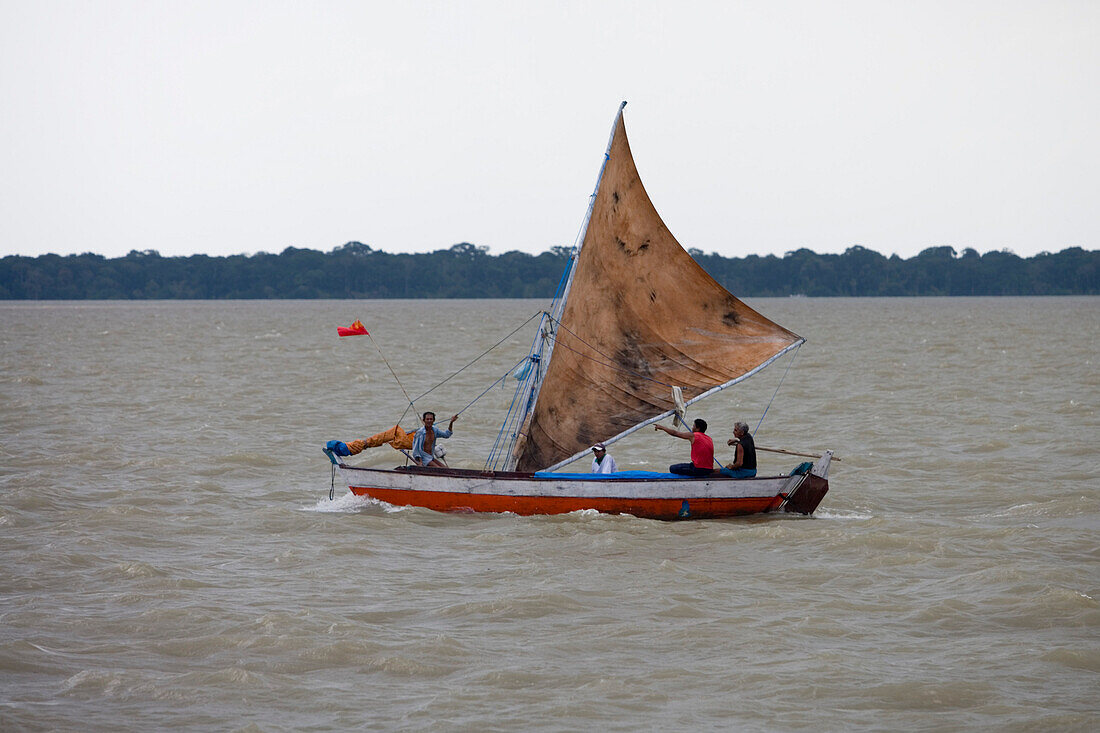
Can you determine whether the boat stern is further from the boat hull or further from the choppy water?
the choppy water

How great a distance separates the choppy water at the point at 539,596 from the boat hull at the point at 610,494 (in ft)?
1.02

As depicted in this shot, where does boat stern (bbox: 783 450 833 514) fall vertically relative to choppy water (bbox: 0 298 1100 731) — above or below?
above

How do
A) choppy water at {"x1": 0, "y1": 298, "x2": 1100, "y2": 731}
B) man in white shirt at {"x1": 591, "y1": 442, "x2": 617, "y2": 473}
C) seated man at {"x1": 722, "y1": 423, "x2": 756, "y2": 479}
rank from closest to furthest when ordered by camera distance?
choppy water at {"x1": 0, "y1": 298, "x2": 1100, "y2": 731}, seated man at {"x1": 722, "y1": 423, "x2": 756, "y2": 479}, man in white shirt at {"x1": 591, "y1": 442, "x2": 617, "y2": 473}

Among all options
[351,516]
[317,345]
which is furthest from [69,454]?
[317,345]

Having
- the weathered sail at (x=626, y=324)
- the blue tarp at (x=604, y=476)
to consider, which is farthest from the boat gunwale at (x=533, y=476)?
the weathered sail at (x=626, y=324)

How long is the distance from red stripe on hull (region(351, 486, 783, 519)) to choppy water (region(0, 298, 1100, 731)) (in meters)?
0.25

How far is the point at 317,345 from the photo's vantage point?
77.1m

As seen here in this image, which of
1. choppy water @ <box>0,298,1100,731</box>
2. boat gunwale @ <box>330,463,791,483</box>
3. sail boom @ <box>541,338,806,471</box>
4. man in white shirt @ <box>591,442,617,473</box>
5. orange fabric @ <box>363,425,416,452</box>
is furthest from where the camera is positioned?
orange fabric @ <box>363,425,416,452</box>

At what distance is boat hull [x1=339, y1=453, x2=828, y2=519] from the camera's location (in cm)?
1998

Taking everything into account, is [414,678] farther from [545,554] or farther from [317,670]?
[545,554]

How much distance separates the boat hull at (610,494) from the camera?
65.6 ft

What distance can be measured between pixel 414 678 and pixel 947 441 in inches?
826

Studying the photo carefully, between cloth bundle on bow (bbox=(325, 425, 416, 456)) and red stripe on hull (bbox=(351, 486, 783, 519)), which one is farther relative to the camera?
cloth bundle on bow (bbox=(325, 425, 416, 456))

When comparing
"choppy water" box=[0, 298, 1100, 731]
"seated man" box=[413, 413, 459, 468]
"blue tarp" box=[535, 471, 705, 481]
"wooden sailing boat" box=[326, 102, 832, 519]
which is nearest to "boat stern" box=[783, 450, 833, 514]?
"choppy water" box=[0, 298, 1100, 731]
